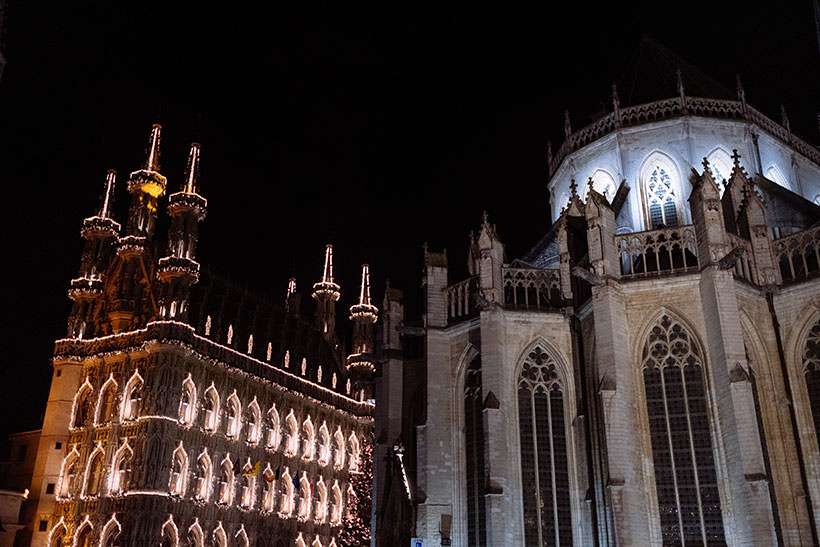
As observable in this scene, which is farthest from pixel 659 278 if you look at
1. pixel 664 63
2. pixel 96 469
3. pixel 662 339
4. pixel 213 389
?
pixel 96 469

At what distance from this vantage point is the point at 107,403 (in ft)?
142

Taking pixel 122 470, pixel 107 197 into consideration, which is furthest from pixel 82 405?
pixel 107 197

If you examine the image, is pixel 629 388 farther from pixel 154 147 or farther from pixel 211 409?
pixel 154 147

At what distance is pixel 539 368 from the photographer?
29.7 m

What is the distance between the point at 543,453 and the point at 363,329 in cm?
3575

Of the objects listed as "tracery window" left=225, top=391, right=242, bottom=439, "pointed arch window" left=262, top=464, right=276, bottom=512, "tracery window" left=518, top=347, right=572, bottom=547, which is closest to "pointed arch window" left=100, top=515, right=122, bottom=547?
"tracery window" left=225, top=391, right=242, bottom=439

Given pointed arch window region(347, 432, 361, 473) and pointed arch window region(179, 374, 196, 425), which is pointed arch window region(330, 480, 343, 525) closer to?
pointed arch window region(347, 432, 361, 473)

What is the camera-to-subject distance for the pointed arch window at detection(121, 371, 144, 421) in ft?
139

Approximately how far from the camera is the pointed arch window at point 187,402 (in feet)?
142

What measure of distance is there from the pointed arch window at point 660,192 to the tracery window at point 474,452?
12025 mm

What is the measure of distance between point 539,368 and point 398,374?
21.7 ft

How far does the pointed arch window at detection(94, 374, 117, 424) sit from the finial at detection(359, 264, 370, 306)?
81.5 feet

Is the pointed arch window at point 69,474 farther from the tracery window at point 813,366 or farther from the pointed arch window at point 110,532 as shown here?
the tracery window at point 813,366

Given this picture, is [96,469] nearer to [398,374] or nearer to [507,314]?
[398,374]
